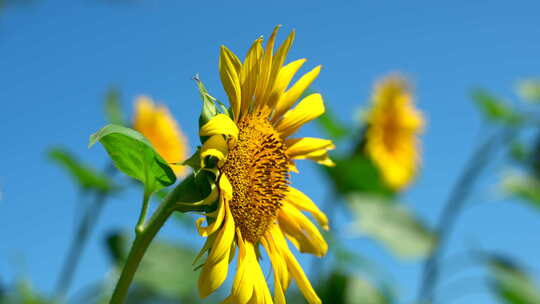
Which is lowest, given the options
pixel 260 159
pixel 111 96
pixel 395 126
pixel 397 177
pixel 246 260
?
pixel 246 260

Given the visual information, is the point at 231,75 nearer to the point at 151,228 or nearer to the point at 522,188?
the point at 151,228

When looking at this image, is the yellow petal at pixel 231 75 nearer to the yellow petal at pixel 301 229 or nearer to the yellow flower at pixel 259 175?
the yellow flower at pixel 259 175

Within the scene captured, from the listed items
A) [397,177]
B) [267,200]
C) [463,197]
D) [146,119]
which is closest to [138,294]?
[146,119]

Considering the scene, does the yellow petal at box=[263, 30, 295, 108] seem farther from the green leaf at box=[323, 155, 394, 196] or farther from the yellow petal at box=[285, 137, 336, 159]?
the green leaf at box=[323, 155, 394, 196]

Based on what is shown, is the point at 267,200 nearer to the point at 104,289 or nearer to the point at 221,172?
the point at 221,172

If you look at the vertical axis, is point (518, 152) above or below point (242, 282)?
above

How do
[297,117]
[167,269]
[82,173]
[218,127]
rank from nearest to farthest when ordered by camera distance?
1. [218,127]
2. [297,117]
3. [82,173]
4. [167,269]

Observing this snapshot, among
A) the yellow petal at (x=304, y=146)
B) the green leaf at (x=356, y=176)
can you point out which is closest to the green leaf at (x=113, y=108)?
the green leaf at (x=356, y=176)

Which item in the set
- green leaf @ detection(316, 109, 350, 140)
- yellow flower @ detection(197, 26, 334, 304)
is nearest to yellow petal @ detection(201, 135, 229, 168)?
yellow flower @ detection(197, 26, 334, 304)

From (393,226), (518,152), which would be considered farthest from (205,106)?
(518,152)
